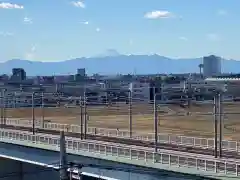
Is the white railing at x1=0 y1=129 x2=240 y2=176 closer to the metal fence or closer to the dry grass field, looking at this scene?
the metal fence

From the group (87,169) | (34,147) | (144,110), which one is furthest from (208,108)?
(87,169)

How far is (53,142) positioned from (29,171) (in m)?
6.75

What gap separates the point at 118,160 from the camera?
112ft

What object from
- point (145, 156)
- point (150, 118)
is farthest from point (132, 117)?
point (145, 156)

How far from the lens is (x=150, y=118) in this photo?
293ft

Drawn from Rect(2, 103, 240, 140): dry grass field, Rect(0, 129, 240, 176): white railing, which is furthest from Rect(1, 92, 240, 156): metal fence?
Rect(0, 129, 240, 176): white railing

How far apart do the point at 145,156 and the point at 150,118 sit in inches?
2240

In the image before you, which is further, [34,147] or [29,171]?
[29,171]

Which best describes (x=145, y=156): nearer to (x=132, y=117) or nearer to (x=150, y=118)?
(x=150, y=118)

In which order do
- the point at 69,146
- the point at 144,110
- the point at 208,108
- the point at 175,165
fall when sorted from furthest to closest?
1. the point at 144,110
2. the point at 208,108
3. the point at 69,146
4. the point at 175,165

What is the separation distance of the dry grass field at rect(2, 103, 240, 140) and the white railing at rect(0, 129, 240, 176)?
22.7 m

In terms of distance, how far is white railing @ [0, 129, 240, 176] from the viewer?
27328mm

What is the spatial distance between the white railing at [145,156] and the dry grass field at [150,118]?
2275 centimetres

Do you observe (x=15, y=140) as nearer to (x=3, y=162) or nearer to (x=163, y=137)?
(x=3, y=162)
